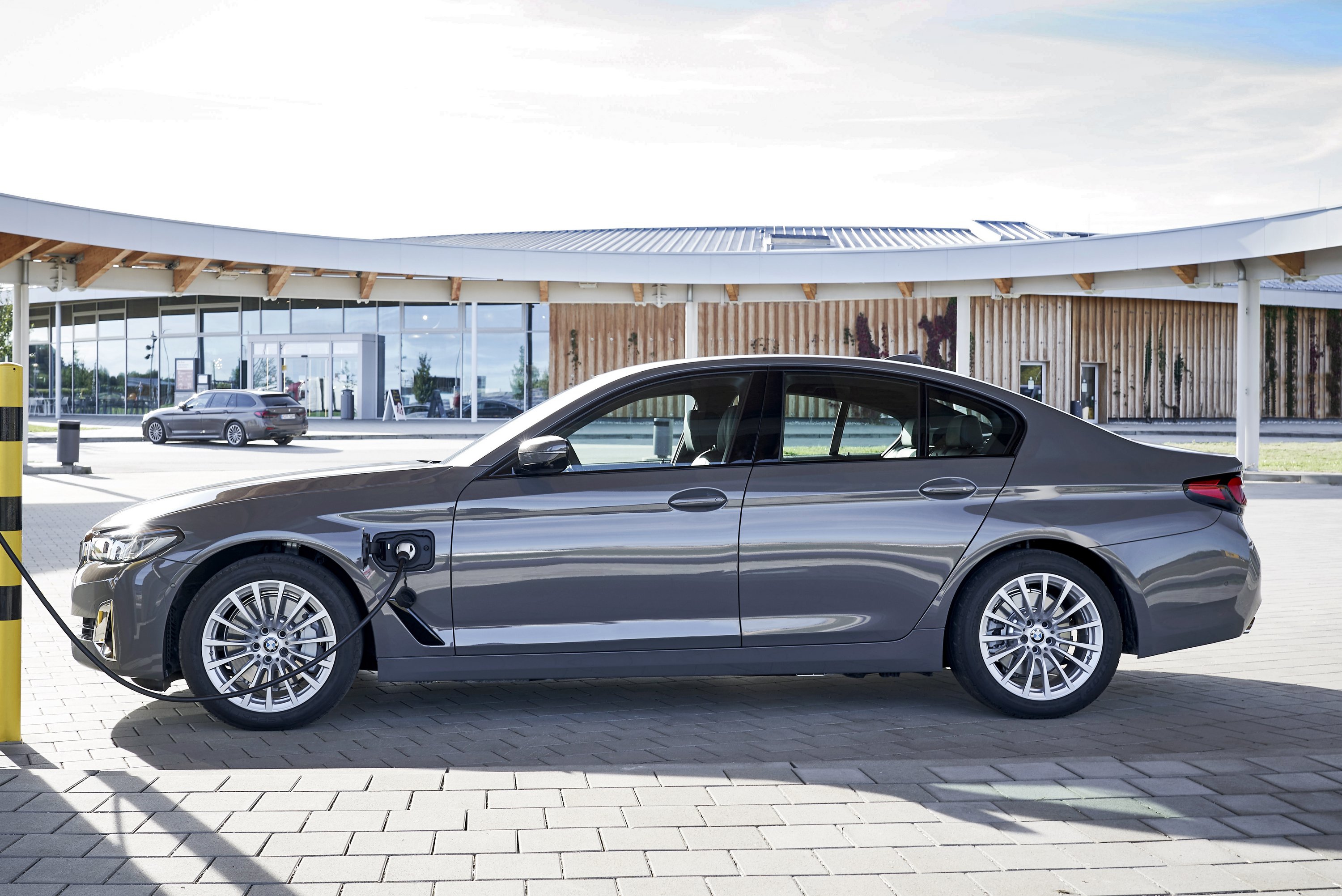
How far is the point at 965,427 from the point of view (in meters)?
5.34

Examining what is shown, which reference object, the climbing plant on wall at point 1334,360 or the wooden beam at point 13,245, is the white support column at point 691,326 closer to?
the wooden beam at point 13,245

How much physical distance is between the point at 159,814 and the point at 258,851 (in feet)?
1.64

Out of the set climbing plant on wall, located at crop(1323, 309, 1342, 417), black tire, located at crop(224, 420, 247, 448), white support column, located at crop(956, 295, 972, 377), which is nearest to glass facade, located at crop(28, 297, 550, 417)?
black tire, located at crop(224, 420, 247, 448)

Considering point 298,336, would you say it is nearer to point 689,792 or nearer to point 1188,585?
point 1188,585

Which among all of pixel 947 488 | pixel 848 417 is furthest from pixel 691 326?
pixel 947 488

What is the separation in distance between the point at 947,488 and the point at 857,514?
0.42m

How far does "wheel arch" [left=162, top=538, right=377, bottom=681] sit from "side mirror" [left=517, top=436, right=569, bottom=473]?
86cm

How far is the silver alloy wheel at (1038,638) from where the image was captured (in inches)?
202

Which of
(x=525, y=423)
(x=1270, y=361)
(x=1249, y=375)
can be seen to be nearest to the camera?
(x=525, y=423)

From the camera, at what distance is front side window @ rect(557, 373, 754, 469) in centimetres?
513

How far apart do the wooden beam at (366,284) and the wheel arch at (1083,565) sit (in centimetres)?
2640

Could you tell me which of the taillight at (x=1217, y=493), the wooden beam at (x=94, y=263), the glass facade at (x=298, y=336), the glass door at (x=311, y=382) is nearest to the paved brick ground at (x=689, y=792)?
the taillight at (x=1217, y=493)

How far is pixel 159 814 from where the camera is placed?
3740 mm

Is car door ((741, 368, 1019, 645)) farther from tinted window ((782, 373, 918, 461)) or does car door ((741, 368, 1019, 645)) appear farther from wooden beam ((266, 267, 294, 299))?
wooden beam ((266, 267, 294, 299))
